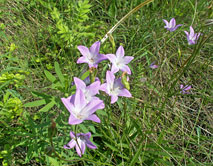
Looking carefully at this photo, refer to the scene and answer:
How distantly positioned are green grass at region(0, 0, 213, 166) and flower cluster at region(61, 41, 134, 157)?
13cm

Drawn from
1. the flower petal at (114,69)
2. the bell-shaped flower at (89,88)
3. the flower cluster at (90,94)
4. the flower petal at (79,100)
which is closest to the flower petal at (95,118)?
the flower cluster at (90,94)

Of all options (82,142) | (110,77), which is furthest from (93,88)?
(82,142)

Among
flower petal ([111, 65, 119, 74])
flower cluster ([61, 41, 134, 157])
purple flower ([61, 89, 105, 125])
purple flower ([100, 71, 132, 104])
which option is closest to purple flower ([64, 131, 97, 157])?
flower cluster ([61, 41, 134, 157])

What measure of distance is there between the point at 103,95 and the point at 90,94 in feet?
1.19

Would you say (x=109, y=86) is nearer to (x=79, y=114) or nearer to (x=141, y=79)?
(x=79, y=114)

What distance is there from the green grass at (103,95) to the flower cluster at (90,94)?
13 cm

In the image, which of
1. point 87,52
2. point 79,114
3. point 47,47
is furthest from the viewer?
point 47,47

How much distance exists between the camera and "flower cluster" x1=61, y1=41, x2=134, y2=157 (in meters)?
1.55

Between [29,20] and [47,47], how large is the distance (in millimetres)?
626

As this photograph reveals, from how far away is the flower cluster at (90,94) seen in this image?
1.55 m

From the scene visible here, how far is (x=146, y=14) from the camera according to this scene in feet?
11.9

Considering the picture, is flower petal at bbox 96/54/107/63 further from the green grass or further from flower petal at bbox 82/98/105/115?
flower petal at bbox 82/98/105/115

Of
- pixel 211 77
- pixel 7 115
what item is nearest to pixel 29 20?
pixel 7 115

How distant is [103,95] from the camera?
Answer: 209 centimetres
